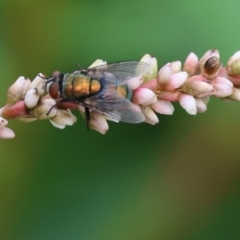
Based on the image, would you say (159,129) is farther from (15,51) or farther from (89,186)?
(15,51)

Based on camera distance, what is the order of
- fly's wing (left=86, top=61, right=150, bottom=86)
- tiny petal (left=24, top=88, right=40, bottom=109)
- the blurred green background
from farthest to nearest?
the blurred green background
fly's wing (left=86, top=61, right=150, bottom=86)
tiny petal (left=24, top=88, right=40, bottom=109)

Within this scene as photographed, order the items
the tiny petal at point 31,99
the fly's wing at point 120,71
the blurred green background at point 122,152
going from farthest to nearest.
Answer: the blurred green background at point 122,152, the fly's wing at point 120,71, the tiny petal at point 31,99

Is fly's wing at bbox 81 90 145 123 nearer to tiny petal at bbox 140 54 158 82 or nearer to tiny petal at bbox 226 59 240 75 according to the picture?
tiny petal at bbox 140 54 158 82

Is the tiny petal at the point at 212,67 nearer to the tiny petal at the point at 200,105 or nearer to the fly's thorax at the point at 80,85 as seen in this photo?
the tiny petal at the point at 200,105

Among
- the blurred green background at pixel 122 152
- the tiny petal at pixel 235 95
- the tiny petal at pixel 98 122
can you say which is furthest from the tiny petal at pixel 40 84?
the blurred green background at pixel 122 152

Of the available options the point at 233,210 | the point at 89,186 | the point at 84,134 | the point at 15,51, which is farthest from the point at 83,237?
the point at 15,51

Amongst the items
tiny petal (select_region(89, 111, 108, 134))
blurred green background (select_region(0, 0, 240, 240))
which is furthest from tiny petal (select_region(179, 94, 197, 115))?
blurred green background (select_region(0, 0, 240, 240))
